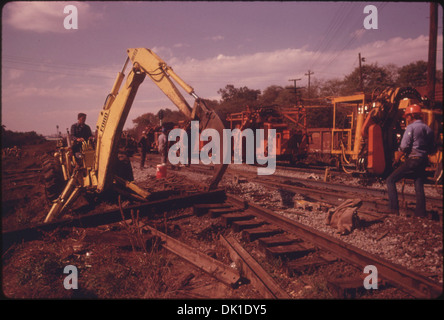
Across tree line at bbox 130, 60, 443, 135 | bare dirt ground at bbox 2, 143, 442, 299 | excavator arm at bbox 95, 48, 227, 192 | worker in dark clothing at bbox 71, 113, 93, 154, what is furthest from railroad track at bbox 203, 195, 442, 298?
tree line at bbox 130, 60, 443, 135

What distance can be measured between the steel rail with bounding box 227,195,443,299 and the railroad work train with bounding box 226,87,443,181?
1209mm

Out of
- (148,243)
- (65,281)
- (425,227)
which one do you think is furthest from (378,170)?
(65,281)

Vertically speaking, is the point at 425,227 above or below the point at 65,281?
above

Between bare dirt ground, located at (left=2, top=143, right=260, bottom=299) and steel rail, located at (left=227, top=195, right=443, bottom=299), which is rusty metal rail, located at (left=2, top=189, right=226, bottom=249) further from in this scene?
steel rail, located at (left=227, top=195, right=443, bottom=299)

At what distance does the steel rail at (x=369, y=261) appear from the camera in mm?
2658

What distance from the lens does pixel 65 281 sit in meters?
3.37

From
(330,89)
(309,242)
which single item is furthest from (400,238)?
(330,89)

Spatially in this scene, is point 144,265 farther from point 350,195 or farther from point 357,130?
point 357,130

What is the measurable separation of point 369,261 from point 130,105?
16.3ft

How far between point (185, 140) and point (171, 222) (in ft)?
34.9

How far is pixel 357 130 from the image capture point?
8656 millimetres

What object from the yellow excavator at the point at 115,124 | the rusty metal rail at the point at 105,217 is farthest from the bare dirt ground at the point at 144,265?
the yellow excavator at the point at 115,124

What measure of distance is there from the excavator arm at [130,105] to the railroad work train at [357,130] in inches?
138

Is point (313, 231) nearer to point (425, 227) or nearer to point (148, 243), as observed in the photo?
point (425, 227)
